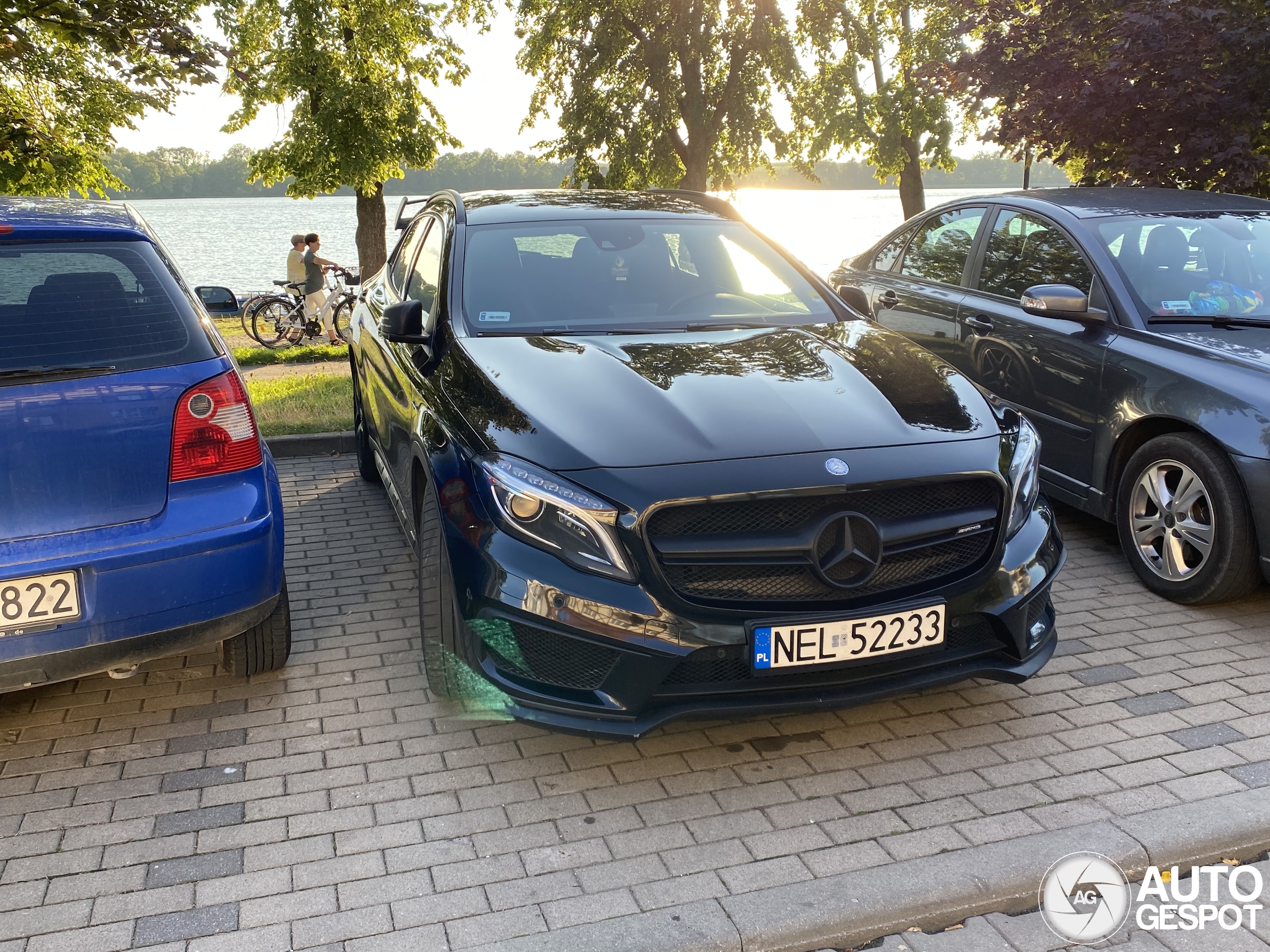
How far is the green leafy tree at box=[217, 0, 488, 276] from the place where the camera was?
1720 centimetres

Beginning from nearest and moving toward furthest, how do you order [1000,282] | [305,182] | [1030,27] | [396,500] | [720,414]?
[720,414]
[396,500]
[1000,282]
[1030,27]
[305,182]

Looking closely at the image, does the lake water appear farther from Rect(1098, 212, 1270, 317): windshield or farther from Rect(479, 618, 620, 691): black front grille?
Rect(479, 618, 620, 691): black front grille

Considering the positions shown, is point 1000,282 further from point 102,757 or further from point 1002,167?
point 1002,167

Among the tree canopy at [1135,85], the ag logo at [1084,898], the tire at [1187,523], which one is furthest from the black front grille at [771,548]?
the tree canopy at [1135,85]

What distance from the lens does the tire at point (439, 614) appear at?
3.43m

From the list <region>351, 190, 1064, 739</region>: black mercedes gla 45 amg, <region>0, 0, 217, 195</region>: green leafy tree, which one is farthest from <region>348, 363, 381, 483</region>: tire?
<region>0, 0, 217, 195</region>: green leafy tree

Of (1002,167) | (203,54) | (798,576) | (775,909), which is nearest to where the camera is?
(775,909)

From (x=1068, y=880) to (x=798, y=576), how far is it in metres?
1.06

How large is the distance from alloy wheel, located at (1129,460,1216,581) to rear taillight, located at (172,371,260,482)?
3734 millimetres

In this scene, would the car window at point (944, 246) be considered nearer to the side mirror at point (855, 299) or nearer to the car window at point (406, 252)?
the side mirror at point (855, 299)

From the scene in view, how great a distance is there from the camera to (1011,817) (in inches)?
126

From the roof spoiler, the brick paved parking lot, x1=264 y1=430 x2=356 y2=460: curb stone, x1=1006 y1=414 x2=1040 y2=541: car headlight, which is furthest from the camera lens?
x1=264 y1=430 x2=356 y2=460: curb stone

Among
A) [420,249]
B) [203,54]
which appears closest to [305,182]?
[203,54]

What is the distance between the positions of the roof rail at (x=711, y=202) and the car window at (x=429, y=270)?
1.12 metres
